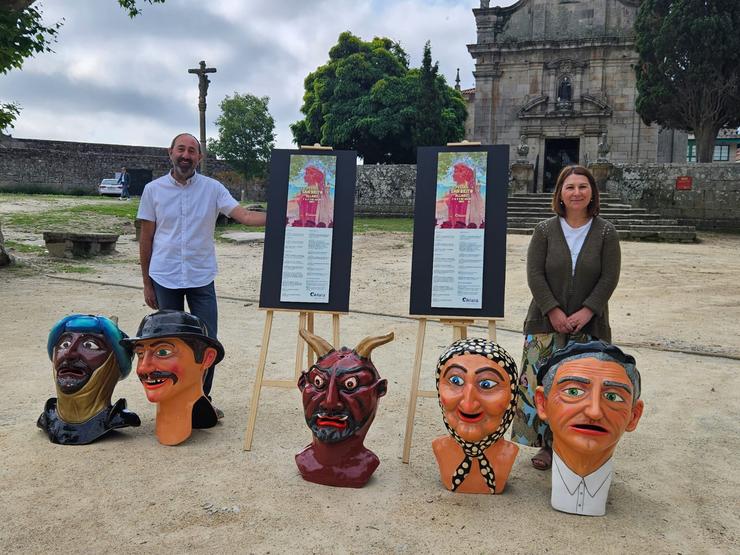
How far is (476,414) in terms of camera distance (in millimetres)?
3102

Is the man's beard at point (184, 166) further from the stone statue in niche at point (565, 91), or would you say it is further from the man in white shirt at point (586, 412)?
the stone statue in niche at point (565, 91)

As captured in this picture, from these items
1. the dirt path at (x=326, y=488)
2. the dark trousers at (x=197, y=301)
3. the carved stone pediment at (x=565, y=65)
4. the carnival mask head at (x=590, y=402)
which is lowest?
the dirt path at (x=326, y=488)

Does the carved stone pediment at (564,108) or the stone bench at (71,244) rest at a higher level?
the carved stone pediment at (564,108)

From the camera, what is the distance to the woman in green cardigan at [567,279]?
342 centimetres

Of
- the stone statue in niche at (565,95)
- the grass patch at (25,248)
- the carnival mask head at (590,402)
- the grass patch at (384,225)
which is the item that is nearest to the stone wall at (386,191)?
the grass patch at (384,225)

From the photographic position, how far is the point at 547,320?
11.7 ft

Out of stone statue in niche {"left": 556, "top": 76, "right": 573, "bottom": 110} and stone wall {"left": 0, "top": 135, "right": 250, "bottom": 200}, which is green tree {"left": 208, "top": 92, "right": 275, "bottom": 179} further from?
stone statue in niche {"left": 556, "top": 76, "right": 573, "bottom": 110}

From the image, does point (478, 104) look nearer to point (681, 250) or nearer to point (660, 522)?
point (681, 250)

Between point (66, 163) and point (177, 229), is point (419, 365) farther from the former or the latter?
point (66, 163)

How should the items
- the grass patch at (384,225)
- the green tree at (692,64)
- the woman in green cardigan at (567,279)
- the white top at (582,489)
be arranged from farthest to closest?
the green tree at (692,64) → the grass patch at (384,225) → the woman in green cardigan at (567,279) → the white top at (582,489)

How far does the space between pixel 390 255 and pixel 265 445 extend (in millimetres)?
9519

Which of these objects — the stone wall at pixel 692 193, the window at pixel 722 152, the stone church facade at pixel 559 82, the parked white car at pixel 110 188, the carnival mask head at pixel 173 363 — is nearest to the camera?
the carnival mask head at pixel 173 363

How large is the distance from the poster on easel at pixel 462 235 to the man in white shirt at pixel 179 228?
1.12 m

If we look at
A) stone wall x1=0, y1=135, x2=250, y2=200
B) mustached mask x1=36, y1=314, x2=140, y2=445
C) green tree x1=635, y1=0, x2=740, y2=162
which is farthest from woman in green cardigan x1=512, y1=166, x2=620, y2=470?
stone wall x1=0, y1=135, x2=250, y2=200
